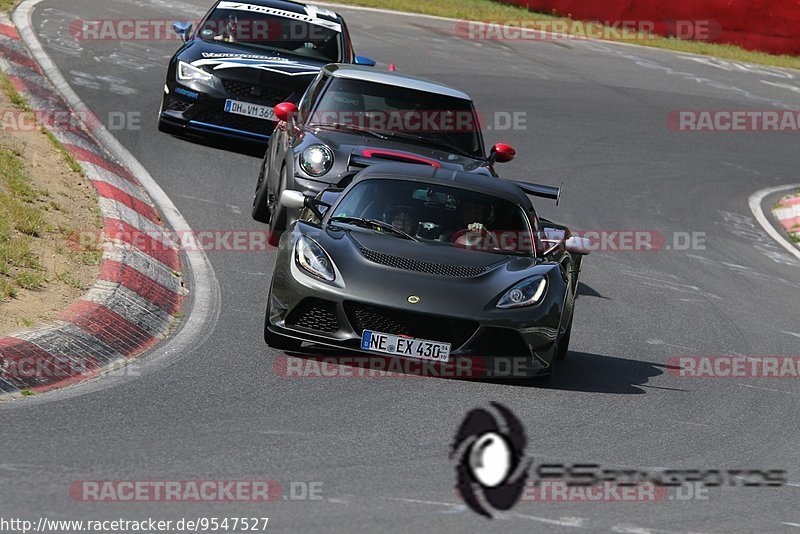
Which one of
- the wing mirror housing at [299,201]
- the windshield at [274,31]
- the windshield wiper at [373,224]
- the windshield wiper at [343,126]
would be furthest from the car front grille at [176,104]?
the windshield wiper at [373,224]

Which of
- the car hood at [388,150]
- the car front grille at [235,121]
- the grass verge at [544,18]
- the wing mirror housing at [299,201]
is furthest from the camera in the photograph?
the grass verge at [544,18]

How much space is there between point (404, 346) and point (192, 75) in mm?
7422

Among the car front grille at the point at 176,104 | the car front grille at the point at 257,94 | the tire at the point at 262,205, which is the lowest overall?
the tire at the point at 262,205

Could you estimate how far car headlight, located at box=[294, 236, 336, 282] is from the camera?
26.8 feet

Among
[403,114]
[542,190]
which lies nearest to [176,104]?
[403,114]

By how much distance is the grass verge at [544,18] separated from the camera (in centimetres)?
2766

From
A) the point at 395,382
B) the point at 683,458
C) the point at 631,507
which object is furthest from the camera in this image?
the point at 395,382

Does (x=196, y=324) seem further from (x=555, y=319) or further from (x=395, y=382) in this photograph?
(x=555, y=319)

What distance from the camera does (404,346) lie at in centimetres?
795

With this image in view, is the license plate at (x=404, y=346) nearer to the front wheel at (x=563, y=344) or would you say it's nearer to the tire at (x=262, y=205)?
the front wheel at (x=563, y=344)

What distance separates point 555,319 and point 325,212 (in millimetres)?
1815

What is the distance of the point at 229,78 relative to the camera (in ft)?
47.6

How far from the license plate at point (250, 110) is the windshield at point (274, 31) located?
0.96m

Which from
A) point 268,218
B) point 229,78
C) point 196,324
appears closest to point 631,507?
point 196,324
